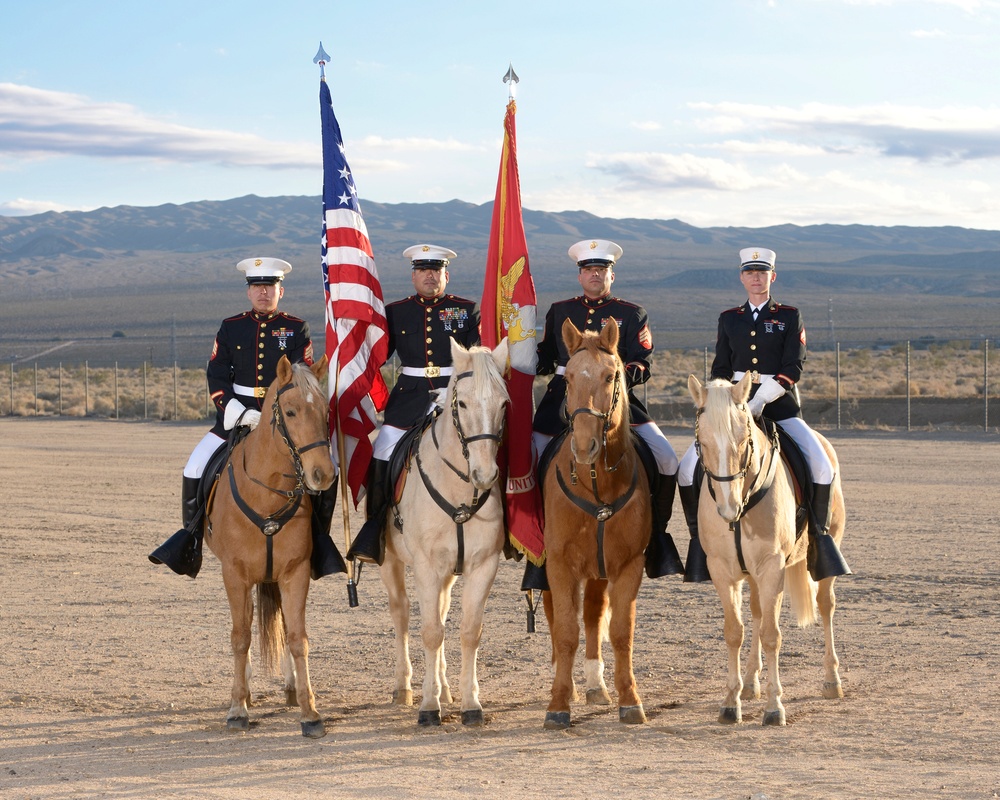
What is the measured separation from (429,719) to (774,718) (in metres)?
2.17

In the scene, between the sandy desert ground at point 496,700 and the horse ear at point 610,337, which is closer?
the sandy desert ground at point 496,700

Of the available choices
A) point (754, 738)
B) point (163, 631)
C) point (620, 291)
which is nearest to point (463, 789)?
point (754, 738)

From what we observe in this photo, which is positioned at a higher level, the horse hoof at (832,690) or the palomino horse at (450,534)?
the palomino horse at (450,534)

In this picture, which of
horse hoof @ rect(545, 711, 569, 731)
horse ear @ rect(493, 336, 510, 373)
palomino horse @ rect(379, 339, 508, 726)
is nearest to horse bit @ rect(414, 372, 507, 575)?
palomino horse @ rect(379, 339, 508, 726)

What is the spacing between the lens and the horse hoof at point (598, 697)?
8320 mm

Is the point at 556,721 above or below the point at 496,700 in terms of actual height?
above

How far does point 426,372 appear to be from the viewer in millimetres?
8703

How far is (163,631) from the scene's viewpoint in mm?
10422

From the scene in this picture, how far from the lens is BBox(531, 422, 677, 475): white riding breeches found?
8336 millimetres

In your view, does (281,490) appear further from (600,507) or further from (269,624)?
(600,507)

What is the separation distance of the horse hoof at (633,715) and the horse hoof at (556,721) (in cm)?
37

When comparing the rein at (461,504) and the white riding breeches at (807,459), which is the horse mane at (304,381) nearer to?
the rein at (461,504)

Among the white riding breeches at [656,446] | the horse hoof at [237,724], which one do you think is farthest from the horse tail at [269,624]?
the white riding breeches at [656,446]

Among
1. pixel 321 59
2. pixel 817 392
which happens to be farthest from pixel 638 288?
pixel 321 59
